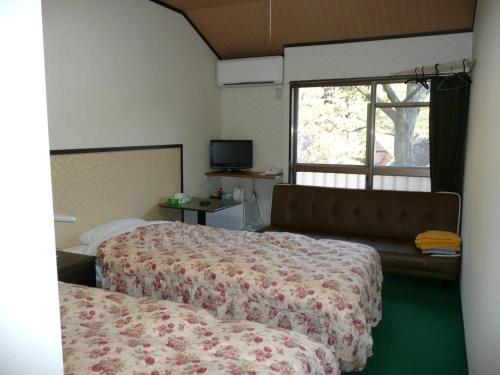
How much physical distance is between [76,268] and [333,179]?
3367mm

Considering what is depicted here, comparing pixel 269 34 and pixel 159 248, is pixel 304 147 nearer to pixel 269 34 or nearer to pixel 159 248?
pixel 269 34

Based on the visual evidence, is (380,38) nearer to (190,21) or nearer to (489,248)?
(190,21)

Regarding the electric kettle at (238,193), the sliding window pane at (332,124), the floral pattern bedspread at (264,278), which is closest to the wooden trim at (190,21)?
the sliding window pane at (332,124)

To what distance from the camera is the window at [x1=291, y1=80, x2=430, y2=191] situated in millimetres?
4777

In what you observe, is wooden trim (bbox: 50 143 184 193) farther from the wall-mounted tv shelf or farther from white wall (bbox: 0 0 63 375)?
white wall (bbox: 0 0 63 375)

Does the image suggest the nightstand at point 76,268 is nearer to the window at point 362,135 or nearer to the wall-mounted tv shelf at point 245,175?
the wall-mounted tv shelf at point 245,175

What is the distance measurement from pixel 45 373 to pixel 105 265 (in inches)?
102

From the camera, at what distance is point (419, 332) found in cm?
300

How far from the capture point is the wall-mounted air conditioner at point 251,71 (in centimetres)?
532

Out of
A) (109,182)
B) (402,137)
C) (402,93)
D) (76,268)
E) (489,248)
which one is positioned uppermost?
(402,93)

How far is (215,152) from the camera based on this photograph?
18.5 feet

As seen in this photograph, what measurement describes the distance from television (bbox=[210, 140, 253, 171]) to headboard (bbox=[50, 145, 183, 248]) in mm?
707

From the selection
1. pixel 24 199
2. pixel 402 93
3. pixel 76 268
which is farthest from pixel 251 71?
pixel 24 199

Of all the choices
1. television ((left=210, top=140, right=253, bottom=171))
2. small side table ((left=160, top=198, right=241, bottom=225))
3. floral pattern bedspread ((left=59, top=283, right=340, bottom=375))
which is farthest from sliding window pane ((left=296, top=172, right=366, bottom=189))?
floral pattern bedspread ((left=59, top=283, right=340, bottom=375))
